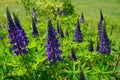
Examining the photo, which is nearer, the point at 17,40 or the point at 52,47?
the point at 52,47

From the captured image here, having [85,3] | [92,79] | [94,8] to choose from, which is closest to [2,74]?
[92,79]

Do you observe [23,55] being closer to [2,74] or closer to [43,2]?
[2,74]

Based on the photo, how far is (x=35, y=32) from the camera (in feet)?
33.9

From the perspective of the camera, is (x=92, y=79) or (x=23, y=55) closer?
(x=92, y=79)

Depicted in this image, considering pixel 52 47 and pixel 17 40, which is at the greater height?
pixel 17 40

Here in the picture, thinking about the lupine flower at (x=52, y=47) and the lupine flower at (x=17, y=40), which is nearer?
the lupine flower at (x=52, y=47)

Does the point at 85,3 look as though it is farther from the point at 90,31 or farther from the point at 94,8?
the point at 90,31

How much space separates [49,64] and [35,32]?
2.99 m

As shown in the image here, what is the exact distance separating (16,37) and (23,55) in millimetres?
548

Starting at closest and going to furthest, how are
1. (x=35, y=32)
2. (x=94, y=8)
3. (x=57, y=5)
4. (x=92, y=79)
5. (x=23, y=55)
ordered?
(x=92, y=79), (x=23, y=55), (x=35, y=32), (x=57, y=5), (x=94, y=8)

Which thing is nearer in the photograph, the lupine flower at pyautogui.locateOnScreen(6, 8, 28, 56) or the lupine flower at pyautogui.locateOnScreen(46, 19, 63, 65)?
the lupine flower at pyautogui.locateOnScreen(46, 19, 63, 65)

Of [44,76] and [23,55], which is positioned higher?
[23,55]

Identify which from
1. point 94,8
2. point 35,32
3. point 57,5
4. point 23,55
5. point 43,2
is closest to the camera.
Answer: point 23,55

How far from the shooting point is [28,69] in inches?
288
